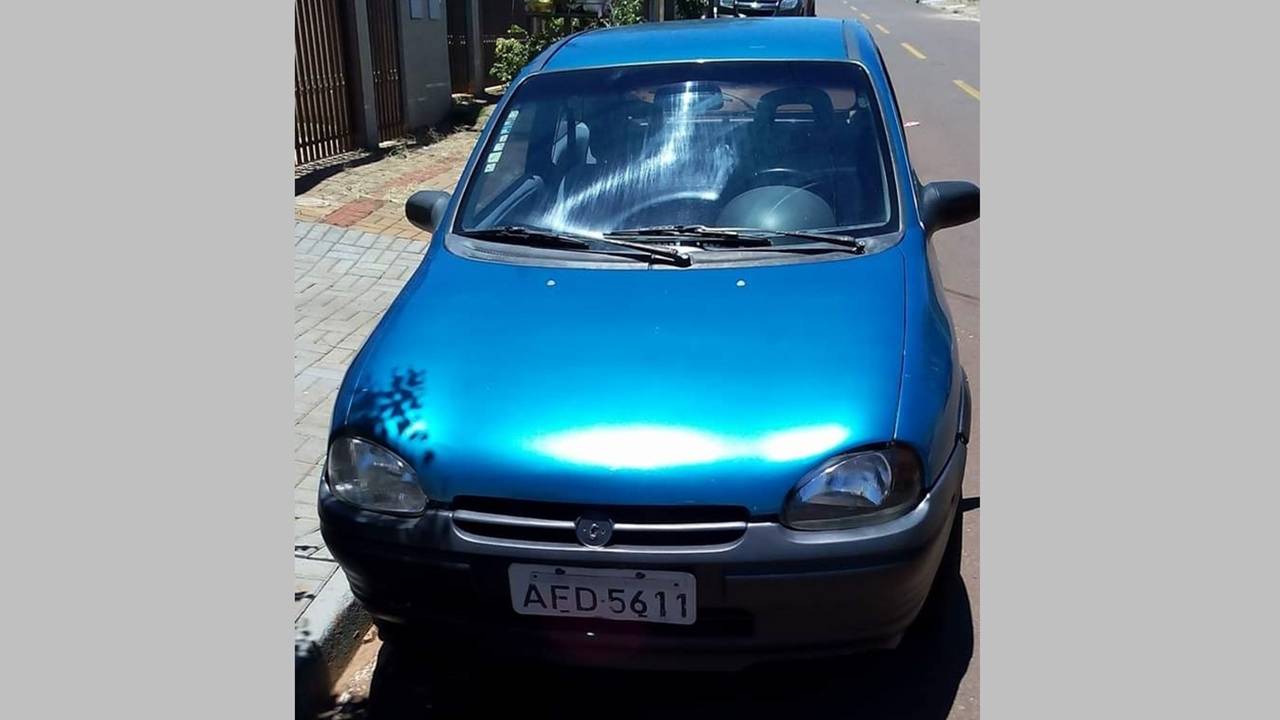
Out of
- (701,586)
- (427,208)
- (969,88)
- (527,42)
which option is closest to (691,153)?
(427,208)

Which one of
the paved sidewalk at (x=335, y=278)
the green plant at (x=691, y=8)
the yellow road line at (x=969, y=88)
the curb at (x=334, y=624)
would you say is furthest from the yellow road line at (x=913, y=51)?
the curb at (x=334, y=624)

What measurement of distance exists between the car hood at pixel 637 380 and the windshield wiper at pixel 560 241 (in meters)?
0.09

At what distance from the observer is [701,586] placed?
253 cm

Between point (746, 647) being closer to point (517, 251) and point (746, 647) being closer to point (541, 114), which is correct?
point (517, 251)

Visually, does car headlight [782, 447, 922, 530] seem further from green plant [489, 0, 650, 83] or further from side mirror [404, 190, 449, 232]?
green plant [489, 0, 650, 83]

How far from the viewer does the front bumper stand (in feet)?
8.23

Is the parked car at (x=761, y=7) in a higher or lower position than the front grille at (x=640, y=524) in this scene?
higher

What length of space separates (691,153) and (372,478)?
5.51ft

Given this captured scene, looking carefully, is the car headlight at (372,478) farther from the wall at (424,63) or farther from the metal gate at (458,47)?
the metal gate at (458,47)

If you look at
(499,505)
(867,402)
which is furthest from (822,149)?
(499,505)

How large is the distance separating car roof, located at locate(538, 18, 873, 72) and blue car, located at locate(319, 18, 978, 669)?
2.16ft

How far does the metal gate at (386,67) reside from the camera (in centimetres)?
1048

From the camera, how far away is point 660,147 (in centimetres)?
376

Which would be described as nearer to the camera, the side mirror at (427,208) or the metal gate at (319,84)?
the side mirror at (427,208)
